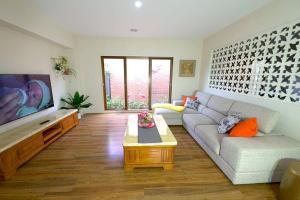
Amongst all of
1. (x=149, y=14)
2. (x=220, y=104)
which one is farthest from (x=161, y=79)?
(x=149, y=14)

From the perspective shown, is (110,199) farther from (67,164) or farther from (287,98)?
(287,98)

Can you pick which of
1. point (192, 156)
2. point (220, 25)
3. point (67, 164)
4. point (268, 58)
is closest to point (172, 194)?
point (192, 156)

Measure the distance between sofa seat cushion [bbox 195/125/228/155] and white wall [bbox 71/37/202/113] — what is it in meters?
2.58

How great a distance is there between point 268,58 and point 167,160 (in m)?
2.37

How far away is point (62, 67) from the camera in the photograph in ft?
12.6

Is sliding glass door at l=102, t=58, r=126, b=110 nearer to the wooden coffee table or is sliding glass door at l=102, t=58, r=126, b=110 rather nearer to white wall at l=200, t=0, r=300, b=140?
the wooden coffee table

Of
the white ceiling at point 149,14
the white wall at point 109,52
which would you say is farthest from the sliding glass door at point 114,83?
the white ceiling at point 149,14

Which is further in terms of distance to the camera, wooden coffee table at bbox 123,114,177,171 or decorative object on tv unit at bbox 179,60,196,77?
decorative object on tv unit at bbox 179,60,196,77

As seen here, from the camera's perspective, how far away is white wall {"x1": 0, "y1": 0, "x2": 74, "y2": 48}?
1932 mm

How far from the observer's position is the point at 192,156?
2.38 meters

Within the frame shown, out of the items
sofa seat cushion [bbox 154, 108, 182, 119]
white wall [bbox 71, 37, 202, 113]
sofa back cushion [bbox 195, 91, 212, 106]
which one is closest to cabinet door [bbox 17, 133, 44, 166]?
white wall [bbox 71, 37, 202, 113]

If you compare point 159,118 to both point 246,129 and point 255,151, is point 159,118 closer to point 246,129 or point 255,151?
point 246,129

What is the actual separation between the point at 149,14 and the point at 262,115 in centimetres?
266

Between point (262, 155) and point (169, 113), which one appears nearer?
point (262, 155)
